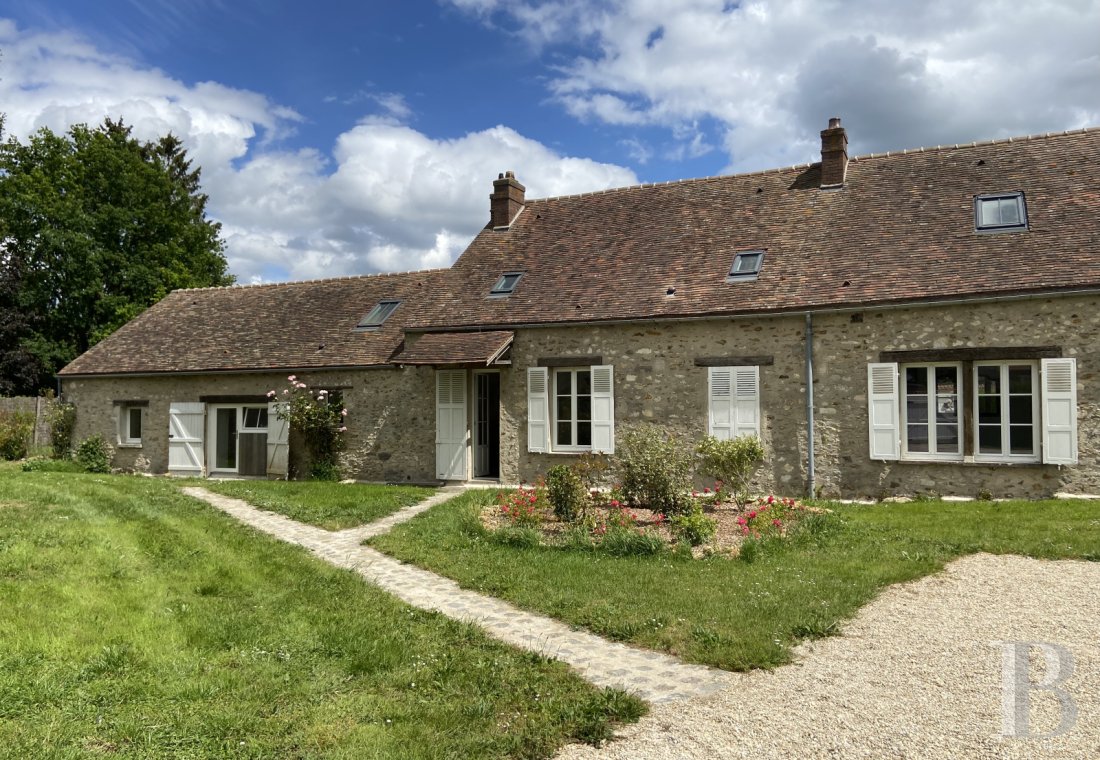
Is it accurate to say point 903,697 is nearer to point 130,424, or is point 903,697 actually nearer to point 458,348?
point 458,348

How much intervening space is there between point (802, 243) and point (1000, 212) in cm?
325

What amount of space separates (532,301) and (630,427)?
331 centimetres

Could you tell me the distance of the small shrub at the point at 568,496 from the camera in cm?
1005

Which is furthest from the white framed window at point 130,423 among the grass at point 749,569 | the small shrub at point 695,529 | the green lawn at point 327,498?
the small shrub at point 695,529

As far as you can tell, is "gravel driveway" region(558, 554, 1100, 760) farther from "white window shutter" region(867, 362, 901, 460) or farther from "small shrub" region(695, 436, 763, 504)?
"white window shutter" region(867, 362, 901, 460)

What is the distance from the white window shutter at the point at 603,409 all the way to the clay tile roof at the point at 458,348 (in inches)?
74.3

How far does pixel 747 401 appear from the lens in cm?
1319

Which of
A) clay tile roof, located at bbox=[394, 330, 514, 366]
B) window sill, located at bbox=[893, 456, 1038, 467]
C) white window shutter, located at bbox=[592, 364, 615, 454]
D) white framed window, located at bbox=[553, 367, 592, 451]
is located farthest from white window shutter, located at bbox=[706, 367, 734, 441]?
clay tile roof, located at bbox=[394, 330, 514, 366]

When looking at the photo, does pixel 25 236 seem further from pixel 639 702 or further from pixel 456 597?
pixel 639 702

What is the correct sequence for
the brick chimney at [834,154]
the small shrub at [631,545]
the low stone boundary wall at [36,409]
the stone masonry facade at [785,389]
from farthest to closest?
1. the low stone boundary wall at [36,409]
2. the brick chimney at [834,154]
3. the stone masonry facade at [785,389]
4. the small shrub at [631,545]

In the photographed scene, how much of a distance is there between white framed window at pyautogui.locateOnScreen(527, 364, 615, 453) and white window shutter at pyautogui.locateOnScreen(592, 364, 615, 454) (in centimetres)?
2

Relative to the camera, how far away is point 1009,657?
496cm

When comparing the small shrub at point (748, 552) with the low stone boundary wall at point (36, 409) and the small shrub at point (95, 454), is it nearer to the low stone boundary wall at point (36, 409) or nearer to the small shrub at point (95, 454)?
the small shrub at point (95, 454)

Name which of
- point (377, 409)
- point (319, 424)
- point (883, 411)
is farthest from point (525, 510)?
point (319, 424)
